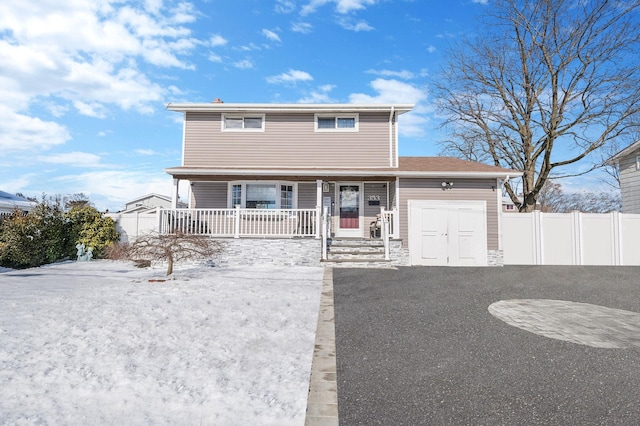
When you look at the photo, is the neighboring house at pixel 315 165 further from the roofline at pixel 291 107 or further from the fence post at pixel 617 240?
the fence post at pixel 617 240

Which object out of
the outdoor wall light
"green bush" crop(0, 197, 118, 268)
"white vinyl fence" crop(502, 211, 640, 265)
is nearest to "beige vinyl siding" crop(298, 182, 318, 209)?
the outdoor wall light

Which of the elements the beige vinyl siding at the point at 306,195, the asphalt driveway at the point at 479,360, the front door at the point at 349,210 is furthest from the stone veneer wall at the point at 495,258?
the beige vinyl siding at the point at 306,195

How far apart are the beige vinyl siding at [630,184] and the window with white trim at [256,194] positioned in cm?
1650

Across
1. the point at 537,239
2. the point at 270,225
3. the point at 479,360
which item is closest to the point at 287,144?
the point at 270,225

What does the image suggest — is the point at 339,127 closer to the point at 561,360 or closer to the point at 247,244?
the point at 247,244

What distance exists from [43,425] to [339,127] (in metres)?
12.3

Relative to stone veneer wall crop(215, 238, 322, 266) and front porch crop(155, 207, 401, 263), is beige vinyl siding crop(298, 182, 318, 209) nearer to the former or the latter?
front porch crop(155, 207, 401, 263)

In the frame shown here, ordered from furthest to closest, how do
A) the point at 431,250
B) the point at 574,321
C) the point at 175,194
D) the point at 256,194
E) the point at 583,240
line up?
the point at 256,194, the point at 175,194, the point at 583,240, the point at 431,250, the point at 574,321

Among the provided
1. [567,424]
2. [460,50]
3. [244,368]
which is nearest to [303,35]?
[460,50]

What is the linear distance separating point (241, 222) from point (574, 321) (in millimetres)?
9782

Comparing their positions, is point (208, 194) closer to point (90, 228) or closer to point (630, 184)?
point (90, 228)

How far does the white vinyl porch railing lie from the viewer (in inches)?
430

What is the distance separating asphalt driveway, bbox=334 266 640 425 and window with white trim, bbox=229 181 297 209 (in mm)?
6440

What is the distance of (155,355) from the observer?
3.39 m
